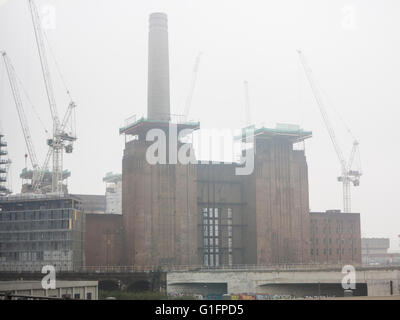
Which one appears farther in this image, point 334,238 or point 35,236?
point 334,238

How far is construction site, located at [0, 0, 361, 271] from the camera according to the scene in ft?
303

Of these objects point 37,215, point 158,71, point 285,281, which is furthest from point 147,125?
point 285,281

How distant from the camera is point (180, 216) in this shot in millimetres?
97250

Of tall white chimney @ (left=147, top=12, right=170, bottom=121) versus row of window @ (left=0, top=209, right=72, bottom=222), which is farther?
tall white chimney @ (left=147, top=12, right=170, bottom=121)

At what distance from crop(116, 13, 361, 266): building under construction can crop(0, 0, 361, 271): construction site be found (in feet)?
0.53

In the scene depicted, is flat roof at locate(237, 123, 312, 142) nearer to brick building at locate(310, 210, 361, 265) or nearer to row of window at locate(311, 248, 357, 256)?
brick building at locate(310, 210, 361, 265)

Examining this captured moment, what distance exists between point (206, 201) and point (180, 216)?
9415 millimetres

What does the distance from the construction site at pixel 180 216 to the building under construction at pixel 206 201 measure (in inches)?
6.4

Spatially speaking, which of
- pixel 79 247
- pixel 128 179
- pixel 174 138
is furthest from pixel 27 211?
pixel 174 138

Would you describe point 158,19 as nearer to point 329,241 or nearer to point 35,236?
point 35,236

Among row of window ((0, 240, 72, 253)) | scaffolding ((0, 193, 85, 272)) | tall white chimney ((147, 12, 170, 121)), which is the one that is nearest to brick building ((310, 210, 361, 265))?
tall white chimney ((147, 12, 170, 121))

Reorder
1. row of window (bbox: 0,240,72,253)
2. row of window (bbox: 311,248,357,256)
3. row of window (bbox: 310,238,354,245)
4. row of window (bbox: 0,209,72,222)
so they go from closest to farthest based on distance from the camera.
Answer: row of window (bbox: 0,240,72,253) < row of window (bbox: 0,209,72,222) < row of window (bbox: 311,248,357,256) < row of window (bbox: 310,238,354,245)
